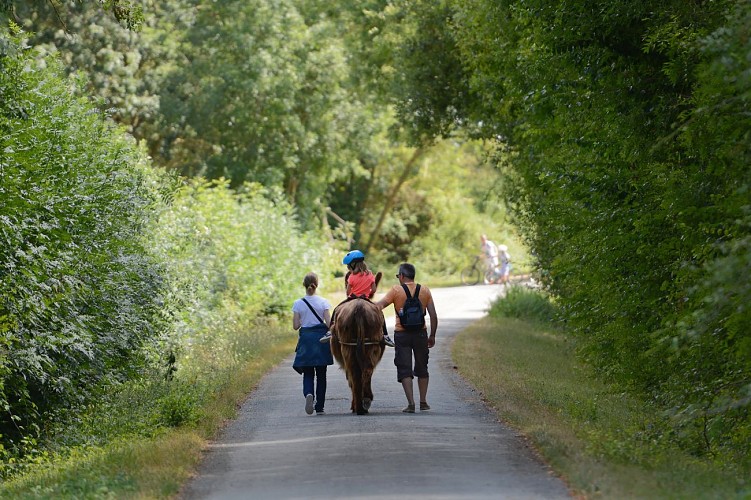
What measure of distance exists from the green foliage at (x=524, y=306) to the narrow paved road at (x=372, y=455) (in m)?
17.0

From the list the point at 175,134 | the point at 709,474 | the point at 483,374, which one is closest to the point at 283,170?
the point at 175,134

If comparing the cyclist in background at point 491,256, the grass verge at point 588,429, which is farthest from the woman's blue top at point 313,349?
the cyclist in background at point 491,256

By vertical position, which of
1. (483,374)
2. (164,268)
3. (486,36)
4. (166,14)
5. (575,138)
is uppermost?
(166,14)

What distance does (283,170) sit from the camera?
149 ft

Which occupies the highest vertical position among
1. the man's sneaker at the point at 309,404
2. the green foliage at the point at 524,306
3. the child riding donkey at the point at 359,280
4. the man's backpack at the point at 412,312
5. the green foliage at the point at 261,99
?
the green foliage at the point at 261,99

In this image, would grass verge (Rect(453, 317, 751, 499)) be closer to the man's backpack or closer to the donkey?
the man's backpack

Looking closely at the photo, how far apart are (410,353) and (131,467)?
4.93 metres

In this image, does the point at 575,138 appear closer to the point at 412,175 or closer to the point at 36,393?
the point at 36,393

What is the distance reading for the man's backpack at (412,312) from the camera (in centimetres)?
1477

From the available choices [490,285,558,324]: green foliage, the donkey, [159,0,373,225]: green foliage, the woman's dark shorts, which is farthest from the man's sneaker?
[159,0,373,225]: green foliage

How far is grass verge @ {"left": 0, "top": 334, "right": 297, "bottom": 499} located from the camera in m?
9.72

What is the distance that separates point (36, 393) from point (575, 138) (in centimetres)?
778

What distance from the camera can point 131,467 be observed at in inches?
421

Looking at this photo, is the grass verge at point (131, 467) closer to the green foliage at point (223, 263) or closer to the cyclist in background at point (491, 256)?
the green foliage at point (223, 263)
